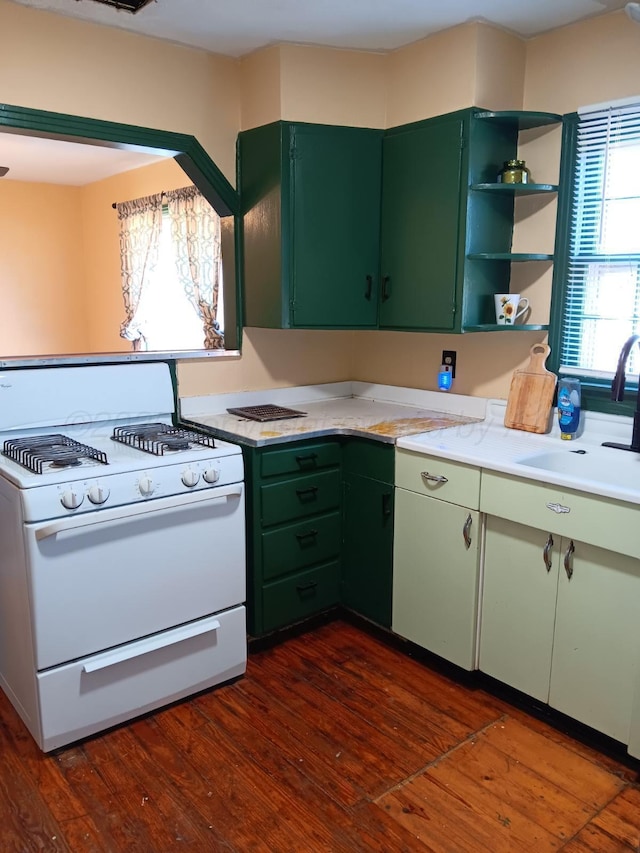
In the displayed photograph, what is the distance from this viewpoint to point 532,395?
106 inches

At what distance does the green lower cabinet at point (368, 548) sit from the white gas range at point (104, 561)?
1.87 ft

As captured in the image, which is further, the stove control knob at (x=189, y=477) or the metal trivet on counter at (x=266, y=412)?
the metal trivet on counter at (x=266, y=412)

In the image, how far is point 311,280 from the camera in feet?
9.37

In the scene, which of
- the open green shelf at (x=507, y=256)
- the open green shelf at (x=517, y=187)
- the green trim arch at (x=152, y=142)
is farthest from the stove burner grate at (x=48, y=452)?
the open green shelf at (x=517, y=187)

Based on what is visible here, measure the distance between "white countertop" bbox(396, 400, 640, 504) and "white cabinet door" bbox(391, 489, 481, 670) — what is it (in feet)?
0.67

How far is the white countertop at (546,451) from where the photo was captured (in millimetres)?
2252

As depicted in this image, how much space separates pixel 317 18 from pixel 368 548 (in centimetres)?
203

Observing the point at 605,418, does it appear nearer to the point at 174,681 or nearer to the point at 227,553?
the point at 227,553

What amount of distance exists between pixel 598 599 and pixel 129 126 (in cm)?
241

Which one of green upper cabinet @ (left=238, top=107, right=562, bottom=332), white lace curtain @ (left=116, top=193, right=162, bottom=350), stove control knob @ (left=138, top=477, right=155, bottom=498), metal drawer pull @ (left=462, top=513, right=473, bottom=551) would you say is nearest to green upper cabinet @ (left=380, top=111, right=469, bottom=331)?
green upper cabinet @ (left=238, top=107, right=562, bottom=332)

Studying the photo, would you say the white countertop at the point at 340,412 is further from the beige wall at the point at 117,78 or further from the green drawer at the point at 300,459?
the beige wall at the point at 117,78

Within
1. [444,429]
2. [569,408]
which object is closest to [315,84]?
[444,429]

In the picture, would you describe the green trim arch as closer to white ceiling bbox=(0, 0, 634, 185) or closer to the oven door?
white ceiling bbox=(0, 0, 634, 185)

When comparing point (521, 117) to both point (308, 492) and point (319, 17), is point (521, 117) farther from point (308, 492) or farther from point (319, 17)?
point (308, 492)
